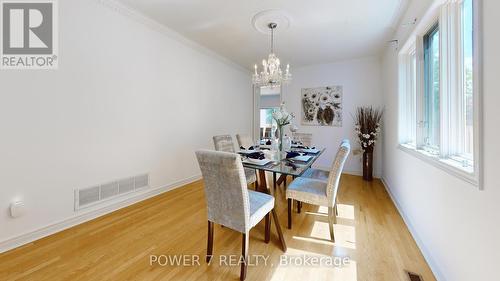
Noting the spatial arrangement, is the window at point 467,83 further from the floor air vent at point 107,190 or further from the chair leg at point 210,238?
the floor air vent at point 107,190

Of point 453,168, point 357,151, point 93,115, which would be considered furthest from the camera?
point 357,151

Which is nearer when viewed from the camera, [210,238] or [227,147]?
[210,238]

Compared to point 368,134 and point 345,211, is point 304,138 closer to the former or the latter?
point 368,134

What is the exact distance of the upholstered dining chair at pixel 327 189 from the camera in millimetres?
1872

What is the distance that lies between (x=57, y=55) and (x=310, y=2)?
283 cm

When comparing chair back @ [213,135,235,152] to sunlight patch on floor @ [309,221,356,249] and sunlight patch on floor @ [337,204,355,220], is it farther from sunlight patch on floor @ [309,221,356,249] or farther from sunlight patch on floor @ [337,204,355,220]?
sunlight patch on floor @ [337,204,355,220]

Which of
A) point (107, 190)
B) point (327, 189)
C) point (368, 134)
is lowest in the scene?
point (107, 190)

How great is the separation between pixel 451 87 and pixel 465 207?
87cm

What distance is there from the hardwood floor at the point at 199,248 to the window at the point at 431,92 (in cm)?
99

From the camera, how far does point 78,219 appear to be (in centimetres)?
220

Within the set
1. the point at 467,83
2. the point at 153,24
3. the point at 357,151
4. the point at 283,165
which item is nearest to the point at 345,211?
the point at 283,165

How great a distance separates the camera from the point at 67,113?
210 cm

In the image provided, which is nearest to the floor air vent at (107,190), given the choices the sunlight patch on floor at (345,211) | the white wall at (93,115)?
the white wall at (93,115)

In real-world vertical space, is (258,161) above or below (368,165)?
above
